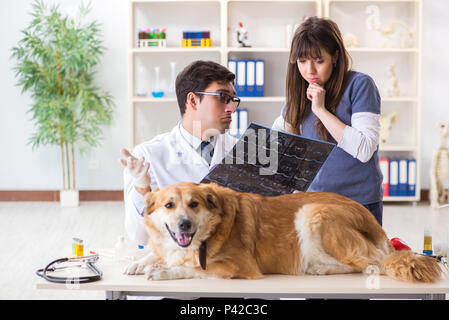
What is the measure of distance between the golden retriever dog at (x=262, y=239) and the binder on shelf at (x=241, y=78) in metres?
3.95

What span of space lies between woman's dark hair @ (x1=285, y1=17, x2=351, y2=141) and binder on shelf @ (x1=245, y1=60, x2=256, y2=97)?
3532mm

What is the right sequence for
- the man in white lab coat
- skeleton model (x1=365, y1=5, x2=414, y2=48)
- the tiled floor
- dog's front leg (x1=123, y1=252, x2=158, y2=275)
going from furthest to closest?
skeleton model (x1=365, y1=5, x2=414, y2=48) → the tiled floor → the man in white lab coat → dog's front leg (x1=123, y1=252, x2=158, y2=275)

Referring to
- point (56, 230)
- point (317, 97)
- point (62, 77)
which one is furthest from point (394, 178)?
point (317, 97)

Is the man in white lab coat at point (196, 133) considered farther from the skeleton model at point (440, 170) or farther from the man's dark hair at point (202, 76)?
the skeleton model at point (440, 170)

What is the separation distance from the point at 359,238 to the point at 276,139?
0.35m

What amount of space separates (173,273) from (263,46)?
15.1ft

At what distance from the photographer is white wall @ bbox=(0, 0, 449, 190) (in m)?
5.61

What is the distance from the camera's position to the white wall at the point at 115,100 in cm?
561

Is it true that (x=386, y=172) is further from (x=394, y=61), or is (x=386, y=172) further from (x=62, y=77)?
(x=62, y=77)

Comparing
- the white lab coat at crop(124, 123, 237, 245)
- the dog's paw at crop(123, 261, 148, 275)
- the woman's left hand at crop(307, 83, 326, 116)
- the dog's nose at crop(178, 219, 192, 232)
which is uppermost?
the woman's left hand at crop(307, 83, 326, 116)

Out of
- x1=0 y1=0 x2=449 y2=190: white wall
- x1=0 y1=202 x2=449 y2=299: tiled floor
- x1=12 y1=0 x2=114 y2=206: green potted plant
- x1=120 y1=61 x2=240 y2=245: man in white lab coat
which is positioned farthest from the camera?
x1=0 y1=0 x2=449 y2=190: white wall

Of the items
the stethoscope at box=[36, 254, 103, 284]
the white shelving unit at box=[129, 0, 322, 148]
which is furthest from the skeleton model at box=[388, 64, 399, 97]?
the stethoscope at box=[36, 254, 103, 284]

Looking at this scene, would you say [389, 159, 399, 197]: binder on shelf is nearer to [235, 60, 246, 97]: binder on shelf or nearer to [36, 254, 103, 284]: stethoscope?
[235, 60, 246, 97]: binder on shelf

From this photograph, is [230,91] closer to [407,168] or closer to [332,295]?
[332,295]
